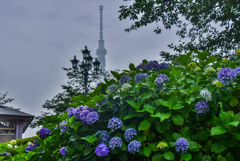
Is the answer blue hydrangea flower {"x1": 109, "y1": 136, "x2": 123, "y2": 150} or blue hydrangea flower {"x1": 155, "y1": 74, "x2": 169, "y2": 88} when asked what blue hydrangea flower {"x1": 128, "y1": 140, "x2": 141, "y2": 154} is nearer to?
blue hydrangea flower {"x1": 109, "y1": 136, "x2": 123, "y2": 150}

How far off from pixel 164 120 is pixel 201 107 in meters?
0.32

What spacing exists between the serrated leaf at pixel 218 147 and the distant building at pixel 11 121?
20.4m

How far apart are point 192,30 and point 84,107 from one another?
1251 cm

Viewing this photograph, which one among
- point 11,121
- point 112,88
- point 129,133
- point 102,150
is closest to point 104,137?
point 102,150

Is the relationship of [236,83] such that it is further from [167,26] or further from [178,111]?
[167,26]

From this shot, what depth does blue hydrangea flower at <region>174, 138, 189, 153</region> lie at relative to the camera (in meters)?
2.05

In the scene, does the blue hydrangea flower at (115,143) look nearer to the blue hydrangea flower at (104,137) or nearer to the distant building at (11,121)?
the blue hydrangea flower at (104,137)

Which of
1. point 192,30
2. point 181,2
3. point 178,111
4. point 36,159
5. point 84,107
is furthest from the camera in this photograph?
point 192,30

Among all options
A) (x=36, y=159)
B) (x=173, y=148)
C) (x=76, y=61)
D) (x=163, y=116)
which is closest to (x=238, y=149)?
(x=173, y=148)

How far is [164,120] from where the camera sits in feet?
7.34

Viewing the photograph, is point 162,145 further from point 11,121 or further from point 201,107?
point 11,121

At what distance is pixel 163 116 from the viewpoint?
2092 millimetres

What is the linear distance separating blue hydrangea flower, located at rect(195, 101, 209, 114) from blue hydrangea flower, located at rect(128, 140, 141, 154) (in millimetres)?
550


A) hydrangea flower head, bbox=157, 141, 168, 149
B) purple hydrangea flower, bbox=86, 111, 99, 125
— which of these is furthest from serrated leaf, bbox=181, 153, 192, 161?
purple hydrangea flower, bbox=86, 111, 99, 125
